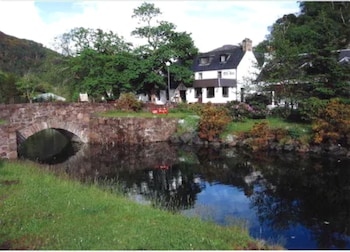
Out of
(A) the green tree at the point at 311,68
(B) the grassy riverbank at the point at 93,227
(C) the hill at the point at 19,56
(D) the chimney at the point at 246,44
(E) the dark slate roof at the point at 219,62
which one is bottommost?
(B) the grassy riverbank at the point at 93,227

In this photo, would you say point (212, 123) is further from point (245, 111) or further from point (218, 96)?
point (218, 96)

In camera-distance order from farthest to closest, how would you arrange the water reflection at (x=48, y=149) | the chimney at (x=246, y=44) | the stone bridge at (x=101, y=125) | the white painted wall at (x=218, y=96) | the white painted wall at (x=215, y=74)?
the chimney at (x=246, y=44)
the white painted wall at (x=215, y=74)
the white painted wall at (x=218, y=96)
the stone bridge at (x=101, y=125)
the water reflection at (x=48, y=149)

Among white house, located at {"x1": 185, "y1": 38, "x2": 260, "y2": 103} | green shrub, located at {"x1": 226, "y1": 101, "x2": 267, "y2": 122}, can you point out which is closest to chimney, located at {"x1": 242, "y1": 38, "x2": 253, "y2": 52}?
white house, located at {"x1": 185, "y1": 38, "x2": 260, "y2": 103}

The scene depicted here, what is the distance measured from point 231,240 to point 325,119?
20480 millimetres

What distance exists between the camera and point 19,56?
107m

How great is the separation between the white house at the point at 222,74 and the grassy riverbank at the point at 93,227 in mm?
37636

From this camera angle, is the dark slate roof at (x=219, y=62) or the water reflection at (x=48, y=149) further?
the dark slate roof at (x=219, y=62)

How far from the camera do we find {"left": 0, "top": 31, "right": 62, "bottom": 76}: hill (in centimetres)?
9531

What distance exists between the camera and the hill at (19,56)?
95312 millimetres

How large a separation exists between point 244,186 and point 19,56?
104017 millimetres

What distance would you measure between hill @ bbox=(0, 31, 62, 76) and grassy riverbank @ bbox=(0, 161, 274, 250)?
82414mm

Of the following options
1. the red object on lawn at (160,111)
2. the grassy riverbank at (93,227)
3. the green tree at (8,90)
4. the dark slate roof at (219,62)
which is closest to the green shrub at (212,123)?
the red object on lawn at (160,111)

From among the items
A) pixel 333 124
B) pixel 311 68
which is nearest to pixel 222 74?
pixel 311 68

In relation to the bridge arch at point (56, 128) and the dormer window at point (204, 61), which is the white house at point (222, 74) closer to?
the dormer window at point (204, 61)
